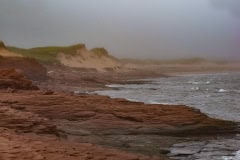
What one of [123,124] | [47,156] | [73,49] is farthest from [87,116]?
[73,49]

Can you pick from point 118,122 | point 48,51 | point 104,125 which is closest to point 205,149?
point 118,122

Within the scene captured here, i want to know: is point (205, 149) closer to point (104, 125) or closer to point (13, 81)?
point (104, 125)

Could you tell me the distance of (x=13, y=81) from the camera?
115 ft

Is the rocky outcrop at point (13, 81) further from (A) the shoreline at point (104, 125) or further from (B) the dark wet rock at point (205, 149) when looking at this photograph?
(B) the dark wet rock at point (205, 149)

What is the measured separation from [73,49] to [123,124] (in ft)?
577

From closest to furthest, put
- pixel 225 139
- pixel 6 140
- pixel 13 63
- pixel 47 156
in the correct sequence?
pixel 47 156 < pixel 6 140 < pixel 225 139 < pixel 13 63

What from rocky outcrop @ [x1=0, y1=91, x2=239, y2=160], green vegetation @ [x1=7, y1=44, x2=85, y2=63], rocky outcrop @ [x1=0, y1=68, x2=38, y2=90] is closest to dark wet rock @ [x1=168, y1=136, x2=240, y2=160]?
rocky outcrop @ [x1=0, y1=91, x2=239, y2=160]

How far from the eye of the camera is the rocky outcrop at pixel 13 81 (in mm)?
34688

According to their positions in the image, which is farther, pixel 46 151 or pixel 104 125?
pixel 104 125

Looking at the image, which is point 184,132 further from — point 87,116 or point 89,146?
point 89,146

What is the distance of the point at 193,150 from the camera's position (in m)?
19.6

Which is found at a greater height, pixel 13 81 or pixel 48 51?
pixel 48 51

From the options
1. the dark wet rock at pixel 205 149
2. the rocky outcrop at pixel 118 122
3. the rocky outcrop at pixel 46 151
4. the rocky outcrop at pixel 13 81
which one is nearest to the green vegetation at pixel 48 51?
the rocky outcrop at pixel 13 81

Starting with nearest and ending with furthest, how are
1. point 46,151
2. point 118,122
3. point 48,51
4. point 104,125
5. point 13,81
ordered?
point 46,151, point 104,125, point 118,122, point 13,81, point 48,51
